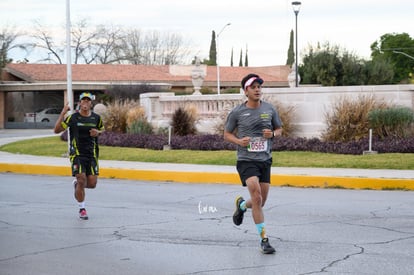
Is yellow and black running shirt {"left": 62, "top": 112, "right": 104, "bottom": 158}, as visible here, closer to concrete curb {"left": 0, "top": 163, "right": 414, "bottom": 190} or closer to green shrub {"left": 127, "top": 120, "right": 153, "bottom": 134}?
concrete curb {"left": 0, "top": 163, "right": 414, "bottom": 190}

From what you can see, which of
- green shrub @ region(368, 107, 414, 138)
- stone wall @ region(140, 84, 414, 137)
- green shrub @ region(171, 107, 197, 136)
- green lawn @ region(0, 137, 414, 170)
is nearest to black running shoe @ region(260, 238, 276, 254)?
green lawn @ region(0, 137, 414, 170)

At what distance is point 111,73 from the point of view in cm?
6475

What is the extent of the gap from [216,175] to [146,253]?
834cm

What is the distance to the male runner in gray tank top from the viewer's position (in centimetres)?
838

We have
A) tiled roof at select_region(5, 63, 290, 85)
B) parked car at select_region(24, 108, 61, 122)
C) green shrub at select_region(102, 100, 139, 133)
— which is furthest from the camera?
tiled roof at select_region(5, 63, 290, 85)

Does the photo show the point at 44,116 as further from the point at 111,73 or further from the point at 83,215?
the point at 83,215

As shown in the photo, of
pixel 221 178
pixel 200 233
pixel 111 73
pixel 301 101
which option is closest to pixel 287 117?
pixel 301 101

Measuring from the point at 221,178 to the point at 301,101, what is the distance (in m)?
8.27

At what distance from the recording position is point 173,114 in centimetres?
2653

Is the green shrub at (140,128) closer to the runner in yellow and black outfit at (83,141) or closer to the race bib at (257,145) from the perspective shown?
the runner in yellow and black outfit at (83,141)

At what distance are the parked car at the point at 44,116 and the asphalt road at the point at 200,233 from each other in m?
46.3

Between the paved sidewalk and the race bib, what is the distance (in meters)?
6.93

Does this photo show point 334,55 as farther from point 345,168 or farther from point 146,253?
point 146,253

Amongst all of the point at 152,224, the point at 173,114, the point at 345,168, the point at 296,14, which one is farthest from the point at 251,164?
the point at 296,14
